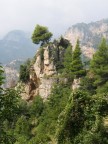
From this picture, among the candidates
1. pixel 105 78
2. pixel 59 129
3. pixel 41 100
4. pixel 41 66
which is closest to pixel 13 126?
pixel 41 100

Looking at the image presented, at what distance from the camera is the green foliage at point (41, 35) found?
8756cm

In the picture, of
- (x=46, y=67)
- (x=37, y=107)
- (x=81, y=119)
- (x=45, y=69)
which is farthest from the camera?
(x=45, y=69)

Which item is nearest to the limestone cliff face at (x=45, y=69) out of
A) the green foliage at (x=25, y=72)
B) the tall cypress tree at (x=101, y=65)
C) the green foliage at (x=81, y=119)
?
the green foliage at (x=25, y=72)

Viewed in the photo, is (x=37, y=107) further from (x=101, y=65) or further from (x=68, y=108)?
(x=68, y=108)

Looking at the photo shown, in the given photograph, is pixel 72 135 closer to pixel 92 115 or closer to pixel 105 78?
pixel 92 115

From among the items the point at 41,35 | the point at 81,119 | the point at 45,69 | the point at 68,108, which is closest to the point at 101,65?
the point at 45,69

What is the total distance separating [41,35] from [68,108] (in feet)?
169

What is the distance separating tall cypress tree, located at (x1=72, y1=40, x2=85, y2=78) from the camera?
2937 inches

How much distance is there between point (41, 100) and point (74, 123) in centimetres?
4435

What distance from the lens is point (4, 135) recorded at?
20.2 m

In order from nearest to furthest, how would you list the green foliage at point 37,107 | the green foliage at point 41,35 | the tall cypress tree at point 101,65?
the tall cypress tree at point 101,65, the green foliage at point 37,107, the green foliage at point 41,35

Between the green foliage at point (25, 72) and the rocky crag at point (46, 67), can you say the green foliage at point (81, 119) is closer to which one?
the rocky crag at point (46, 67)

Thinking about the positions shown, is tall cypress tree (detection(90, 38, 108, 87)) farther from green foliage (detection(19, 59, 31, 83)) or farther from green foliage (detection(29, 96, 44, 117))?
green foliage (detection(19, 59, 31, 83))

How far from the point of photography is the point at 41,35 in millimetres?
88688
